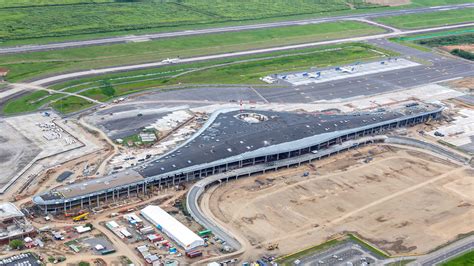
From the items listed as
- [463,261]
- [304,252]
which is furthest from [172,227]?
[463,261]

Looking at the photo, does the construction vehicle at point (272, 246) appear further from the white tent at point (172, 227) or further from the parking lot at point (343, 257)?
the white tent at point (172, 227)

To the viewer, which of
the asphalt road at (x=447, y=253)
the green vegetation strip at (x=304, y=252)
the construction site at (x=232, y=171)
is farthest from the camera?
the construction site at (x=232, y=171)

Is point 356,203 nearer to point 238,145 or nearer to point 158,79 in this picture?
point 238,145

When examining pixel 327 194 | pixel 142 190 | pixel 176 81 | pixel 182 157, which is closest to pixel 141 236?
pixel 142 190

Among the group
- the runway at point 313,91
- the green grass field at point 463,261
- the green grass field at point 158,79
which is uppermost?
the green grass field at point 158,79

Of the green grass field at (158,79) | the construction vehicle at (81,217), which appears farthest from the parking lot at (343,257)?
the green grass field at (158,79)

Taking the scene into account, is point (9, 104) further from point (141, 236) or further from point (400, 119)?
point (400, 119)

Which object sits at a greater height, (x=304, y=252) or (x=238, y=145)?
(x=238, y=145)
